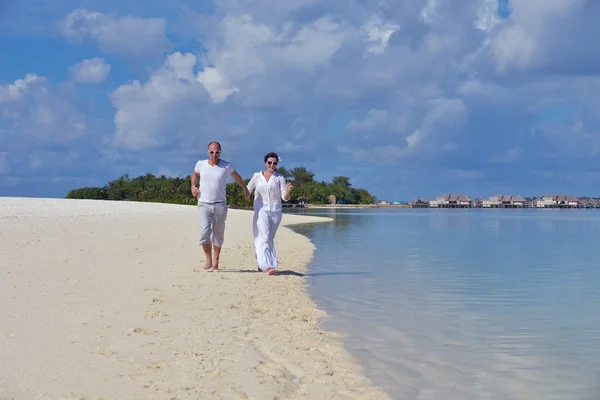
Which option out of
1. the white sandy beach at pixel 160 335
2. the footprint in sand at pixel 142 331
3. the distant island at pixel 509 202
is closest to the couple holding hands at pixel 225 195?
the white sandy beach at pixel 160 335

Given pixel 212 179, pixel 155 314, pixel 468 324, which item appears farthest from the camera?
pixel 212 179

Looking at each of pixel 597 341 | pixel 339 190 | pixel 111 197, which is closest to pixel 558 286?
pixel 597 341

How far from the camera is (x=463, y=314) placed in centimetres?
829

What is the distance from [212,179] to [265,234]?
1.32 meters

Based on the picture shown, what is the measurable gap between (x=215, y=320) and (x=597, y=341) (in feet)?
13.6

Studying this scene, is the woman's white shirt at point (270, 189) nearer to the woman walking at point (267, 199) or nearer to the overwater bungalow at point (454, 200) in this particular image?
the woman walking at point (267, 199)

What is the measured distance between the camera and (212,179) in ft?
35.7

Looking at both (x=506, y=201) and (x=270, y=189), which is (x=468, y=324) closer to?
(x=270, y=189)

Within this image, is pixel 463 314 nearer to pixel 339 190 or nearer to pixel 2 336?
pixel 2 336

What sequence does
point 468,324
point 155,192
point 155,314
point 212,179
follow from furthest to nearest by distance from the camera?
point 155,192 < point 212,179 < point 468,324 < point 155,314

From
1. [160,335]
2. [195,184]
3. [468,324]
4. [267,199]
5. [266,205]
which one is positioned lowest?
[468,324]

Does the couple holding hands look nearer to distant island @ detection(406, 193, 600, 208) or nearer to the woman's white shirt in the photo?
the woman's white shirt

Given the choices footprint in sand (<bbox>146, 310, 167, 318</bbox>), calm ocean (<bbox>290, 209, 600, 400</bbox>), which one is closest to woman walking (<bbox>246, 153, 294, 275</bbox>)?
calm ocean (<bbox>290, 209, 600, 400</bbox>)

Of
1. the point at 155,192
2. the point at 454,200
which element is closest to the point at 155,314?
the point at 155,192
